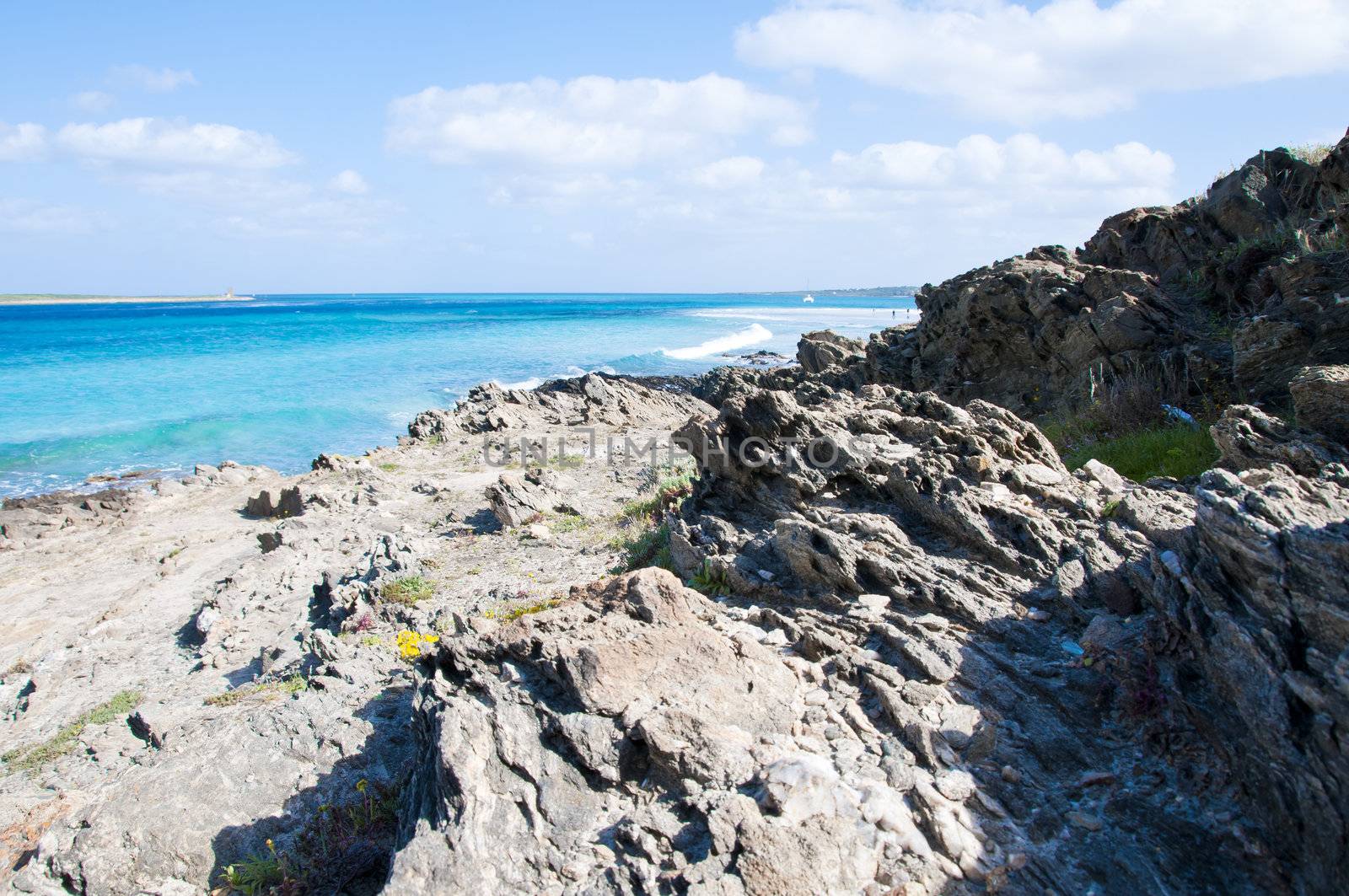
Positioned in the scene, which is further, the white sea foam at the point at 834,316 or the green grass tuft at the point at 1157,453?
the white sea foam at the point at 834,316

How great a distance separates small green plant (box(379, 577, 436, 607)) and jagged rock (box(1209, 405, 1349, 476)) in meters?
8.57

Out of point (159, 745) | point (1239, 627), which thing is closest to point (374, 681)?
point (159, 745)

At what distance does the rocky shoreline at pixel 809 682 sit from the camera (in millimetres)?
3557

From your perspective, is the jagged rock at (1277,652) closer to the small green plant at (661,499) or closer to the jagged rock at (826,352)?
the small green plant at (661,499)

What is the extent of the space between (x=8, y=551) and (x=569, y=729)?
1758cm

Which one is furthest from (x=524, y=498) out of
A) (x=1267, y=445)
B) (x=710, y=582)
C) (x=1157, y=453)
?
(x=1267, y=445)

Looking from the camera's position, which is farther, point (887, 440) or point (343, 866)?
point (887, 440)

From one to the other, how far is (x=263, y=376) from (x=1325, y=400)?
4930cm

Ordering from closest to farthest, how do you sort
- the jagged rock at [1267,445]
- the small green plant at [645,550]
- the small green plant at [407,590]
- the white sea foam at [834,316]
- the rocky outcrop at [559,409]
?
the jagged rock at [1267,445] < the small green plant at [645,550] < the small green plant at [407,590] < the rocky outcrop at [559,409] < the white sea foam at [834,316]

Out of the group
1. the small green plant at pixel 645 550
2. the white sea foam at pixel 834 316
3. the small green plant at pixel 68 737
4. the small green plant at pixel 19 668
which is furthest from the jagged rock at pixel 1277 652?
the white sea foam at pixel 834 316

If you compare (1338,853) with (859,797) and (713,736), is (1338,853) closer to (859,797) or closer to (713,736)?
(859,797)

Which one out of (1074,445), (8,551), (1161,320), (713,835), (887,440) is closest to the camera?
(713,835)

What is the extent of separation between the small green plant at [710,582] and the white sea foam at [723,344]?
1827 inches

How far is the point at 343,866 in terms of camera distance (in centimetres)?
434
